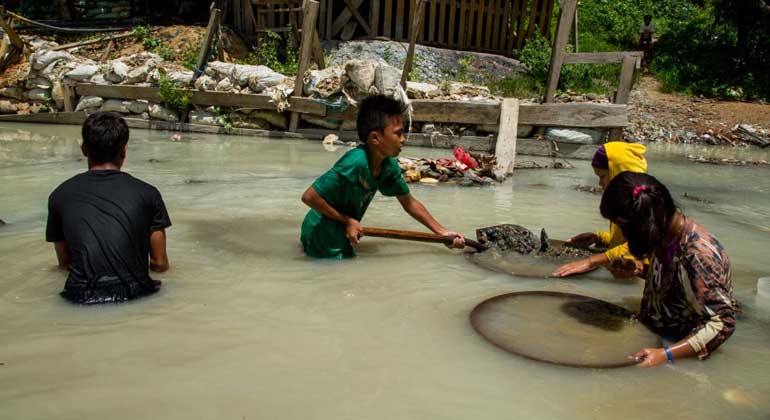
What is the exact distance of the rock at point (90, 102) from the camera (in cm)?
1115

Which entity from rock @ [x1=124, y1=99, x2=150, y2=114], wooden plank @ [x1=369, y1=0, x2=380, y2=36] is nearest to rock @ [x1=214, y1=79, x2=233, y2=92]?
rock @ [x1=124, y1=99, x2=150, y2=114]

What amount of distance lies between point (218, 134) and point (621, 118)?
22.2 feet

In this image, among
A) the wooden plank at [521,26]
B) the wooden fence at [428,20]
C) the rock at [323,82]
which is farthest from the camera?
the wooden plank at [521,26]

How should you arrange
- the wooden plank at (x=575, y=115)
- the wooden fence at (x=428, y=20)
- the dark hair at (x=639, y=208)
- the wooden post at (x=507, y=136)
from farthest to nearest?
1. the wooden fence at (x=428, y=20)
2. the wooden plank at (x=575, y=115)
3. the wooden post at (x=507, y=136)
4. the dark hair at (x=639, y=208)

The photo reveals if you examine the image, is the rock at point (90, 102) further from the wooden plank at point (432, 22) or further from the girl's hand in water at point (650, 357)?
the girl's hand in water at point (650, 357)

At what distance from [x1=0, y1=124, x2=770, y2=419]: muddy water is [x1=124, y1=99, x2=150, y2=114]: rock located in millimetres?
6419

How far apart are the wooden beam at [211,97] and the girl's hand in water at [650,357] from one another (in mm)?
7888

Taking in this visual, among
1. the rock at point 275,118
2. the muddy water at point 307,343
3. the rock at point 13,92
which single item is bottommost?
the muddy water at point 307,343

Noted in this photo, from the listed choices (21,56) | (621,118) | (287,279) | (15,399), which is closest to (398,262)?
(287,279)

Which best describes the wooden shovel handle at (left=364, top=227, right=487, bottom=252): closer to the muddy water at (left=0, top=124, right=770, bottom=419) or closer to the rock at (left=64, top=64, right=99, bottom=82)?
the muddy water at (left=0, top=124, right=770, bottom=419)

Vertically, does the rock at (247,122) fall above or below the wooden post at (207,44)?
below

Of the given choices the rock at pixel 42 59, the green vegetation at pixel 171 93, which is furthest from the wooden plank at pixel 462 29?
the rock at pixel 42 59

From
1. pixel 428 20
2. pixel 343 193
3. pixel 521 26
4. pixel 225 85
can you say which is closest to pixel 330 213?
pixel 343 193

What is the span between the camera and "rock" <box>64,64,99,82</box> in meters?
11.2
